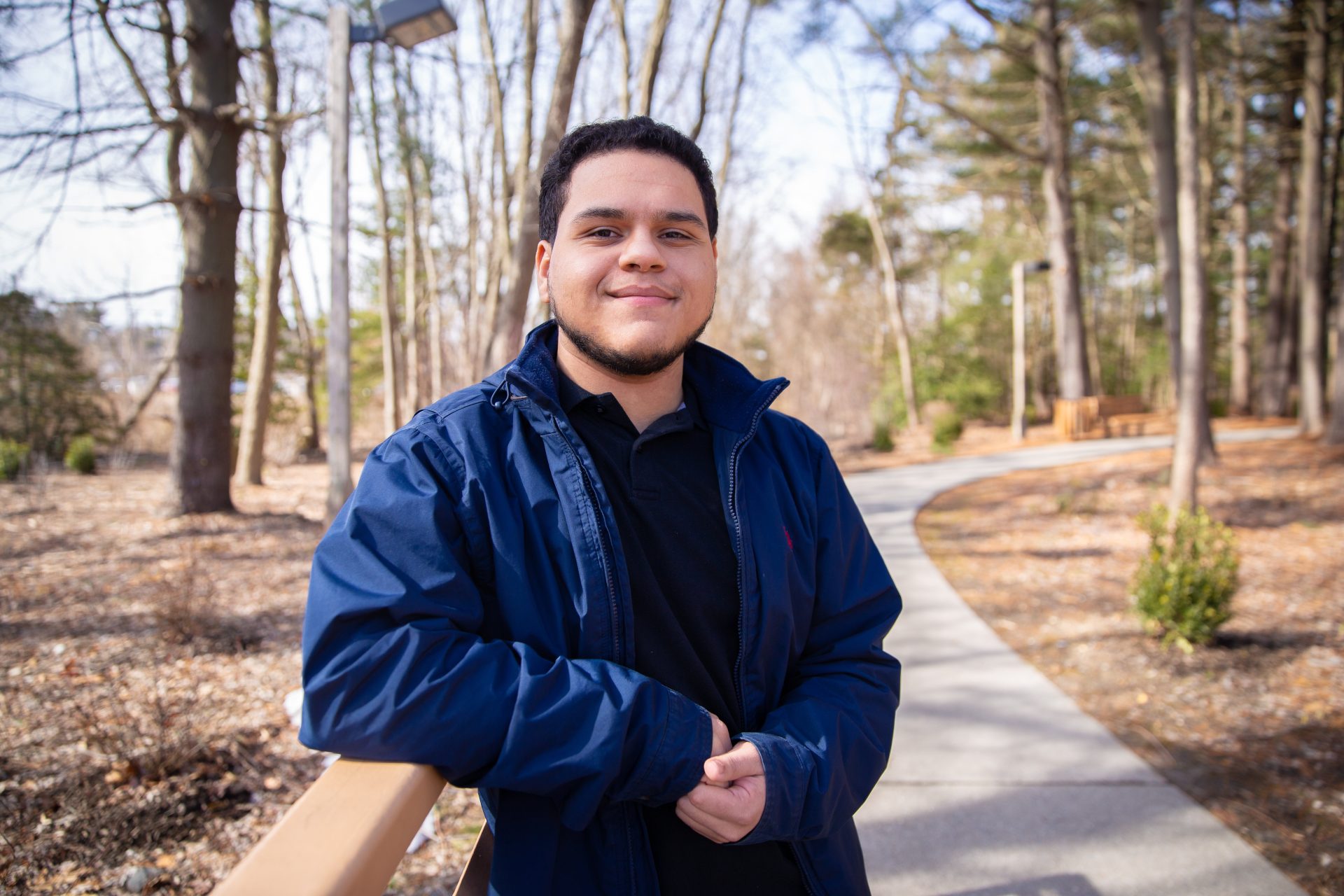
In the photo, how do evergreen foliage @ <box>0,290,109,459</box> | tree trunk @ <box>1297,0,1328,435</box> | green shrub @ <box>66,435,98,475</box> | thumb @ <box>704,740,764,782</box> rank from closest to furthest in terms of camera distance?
thumb @ <box>704,740,764,782</box> → tree trunk @ <box>1297,0,1328,435</box> → green shrub @ <box>66,435,98,475</box> → evergreen foliage @ <box>0,290,109,459</box>

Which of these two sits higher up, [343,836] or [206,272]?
[206,272]

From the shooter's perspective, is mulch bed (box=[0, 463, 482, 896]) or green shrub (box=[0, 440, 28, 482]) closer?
mulch bed (box=[0, 463, 482, 896])

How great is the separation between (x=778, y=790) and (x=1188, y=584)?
4404 mm

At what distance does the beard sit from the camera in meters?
1.59

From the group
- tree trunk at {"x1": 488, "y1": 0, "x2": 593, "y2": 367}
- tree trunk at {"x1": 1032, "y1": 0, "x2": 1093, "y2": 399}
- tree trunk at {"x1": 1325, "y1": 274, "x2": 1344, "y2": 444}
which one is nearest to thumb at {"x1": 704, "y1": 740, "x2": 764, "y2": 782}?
tree trunk at {"x1": 488, "y1": 0, "x2": 593, "y2": 367}

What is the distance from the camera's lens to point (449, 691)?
119 centimetres

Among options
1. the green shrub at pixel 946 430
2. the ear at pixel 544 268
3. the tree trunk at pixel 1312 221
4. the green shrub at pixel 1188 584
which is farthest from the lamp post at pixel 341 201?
the tree trunk at pixel 1312 221

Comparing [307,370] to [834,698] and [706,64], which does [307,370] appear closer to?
[706,64]

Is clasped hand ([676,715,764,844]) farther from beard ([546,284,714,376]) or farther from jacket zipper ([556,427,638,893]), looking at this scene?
beard ([546,284,714,376])

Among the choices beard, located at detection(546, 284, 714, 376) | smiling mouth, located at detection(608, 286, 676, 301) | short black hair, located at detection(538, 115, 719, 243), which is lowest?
beard, located at detection(546, 284, 714, 376)

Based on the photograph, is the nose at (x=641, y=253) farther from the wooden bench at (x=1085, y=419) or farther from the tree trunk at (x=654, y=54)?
the wooden bench at (x=1085, y=419)

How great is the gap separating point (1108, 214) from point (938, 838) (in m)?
32.3

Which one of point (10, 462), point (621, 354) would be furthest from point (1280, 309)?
point (10, 462)

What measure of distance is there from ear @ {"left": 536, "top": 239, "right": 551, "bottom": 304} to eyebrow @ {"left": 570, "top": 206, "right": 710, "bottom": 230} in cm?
13
